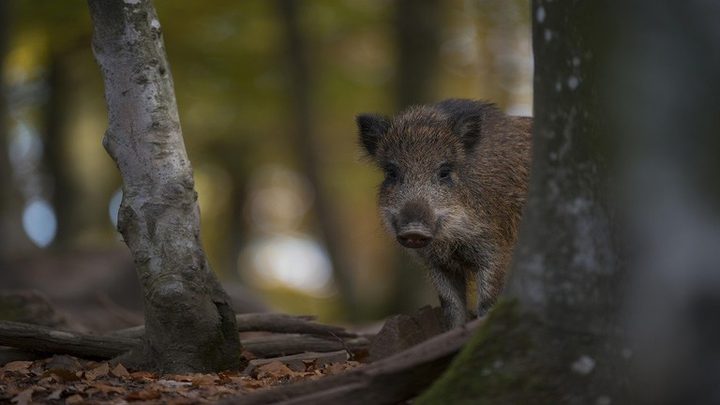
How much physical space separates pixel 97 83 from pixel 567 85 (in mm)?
17464

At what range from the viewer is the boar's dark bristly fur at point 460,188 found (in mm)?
7688

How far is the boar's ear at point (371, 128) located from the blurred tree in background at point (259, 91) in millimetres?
6673

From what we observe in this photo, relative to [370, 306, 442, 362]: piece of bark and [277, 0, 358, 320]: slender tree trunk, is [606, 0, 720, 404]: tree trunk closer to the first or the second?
[370, 306, 442, 362]: piece of bark

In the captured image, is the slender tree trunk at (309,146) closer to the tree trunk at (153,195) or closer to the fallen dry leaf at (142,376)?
the tree trunk at (153,195)

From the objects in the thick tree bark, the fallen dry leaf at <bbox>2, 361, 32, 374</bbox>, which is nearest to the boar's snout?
the fallen dry leaf at <bbox>2, 361, 32, 374</bbox>

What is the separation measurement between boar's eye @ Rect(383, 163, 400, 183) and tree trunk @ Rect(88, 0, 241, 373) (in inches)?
80.1

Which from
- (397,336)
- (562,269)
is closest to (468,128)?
(397,336)

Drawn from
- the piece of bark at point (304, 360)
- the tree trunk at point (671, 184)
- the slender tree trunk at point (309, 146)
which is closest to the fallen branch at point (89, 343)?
the piece of bark at point (304, 360)

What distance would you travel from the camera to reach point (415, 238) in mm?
7160

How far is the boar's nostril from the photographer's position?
7.14m

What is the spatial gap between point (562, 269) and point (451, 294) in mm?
3154

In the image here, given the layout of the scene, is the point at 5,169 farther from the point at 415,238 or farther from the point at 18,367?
the point at 415,238

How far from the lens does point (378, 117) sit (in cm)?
845

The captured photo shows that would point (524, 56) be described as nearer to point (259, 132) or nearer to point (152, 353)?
point (259, 132)
